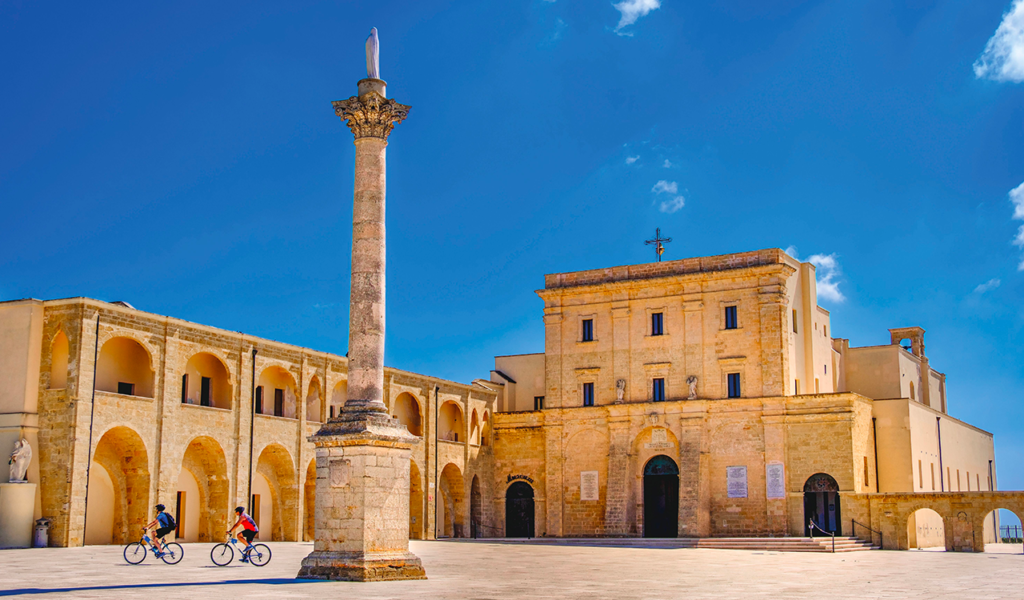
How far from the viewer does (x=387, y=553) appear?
60.7 feet

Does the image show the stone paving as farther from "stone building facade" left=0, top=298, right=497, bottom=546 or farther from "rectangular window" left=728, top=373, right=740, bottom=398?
"rectangular window" left=728, top=373, right=740, bottom=398

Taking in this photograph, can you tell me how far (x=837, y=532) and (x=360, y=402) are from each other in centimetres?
2969

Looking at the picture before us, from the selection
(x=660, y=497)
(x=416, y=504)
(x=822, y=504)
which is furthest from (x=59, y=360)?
(x=822, y=504)

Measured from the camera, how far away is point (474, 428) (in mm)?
51219

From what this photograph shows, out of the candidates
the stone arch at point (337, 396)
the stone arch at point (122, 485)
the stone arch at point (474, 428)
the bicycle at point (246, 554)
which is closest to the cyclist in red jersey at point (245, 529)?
the bicycle at point (246, 554)

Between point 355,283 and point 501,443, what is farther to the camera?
point 501,443

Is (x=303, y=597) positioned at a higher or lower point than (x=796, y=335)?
lower

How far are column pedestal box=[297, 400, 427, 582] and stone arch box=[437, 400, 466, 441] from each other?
30682 mm

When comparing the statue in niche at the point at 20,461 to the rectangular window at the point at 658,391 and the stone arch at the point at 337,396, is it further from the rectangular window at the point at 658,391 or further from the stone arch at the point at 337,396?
the rectangular window at the point at 658,391

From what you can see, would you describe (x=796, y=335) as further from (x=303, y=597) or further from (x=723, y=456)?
(x=303, y=597)

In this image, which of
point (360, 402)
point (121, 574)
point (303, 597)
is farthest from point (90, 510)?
point (303, 597)

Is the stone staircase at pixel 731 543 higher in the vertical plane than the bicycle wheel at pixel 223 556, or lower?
lower

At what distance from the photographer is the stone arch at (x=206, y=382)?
1475 inches

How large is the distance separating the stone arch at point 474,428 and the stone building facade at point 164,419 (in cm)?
365
